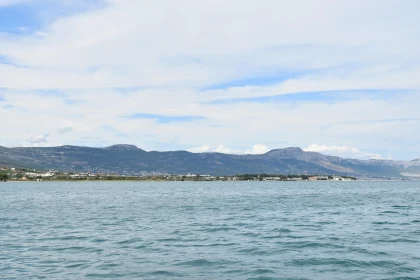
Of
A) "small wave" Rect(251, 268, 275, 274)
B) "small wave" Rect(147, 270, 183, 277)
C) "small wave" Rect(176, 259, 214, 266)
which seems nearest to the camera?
"small wave" Rect(147, 270, 183, 277)

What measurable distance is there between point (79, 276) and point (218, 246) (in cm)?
1240

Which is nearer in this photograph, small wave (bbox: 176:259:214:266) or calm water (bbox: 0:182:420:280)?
calm water (bbox: 0:182:420:280)

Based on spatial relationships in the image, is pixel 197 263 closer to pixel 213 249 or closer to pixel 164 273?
pixel 164 273

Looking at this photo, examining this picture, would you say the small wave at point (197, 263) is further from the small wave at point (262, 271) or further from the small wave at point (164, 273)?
the small wave at point (262, 271)

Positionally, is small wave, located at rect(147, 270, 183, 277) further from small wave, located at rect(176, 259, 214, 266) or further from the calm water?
small wave, located at rect(176, 259, 214, 266)

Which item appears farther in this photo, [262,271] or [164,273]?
[262,271]

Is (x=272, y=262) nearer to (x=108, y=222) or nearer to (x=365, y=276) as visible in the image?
(x=365, y=276)

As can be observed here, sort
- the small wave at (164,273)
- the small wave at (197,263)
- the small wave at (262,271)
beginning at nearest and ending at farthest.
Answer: the small wave at (164,273), the small wave at (262,271), the small wave at (197,263)

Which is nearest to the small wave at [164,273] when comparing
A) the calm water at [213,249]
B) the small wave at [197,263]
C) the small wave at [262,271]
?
the calm water at [213,249]

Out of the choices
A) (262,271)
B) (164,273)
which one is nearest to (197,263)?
(164,273)

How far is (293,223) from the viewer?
50.5 metres

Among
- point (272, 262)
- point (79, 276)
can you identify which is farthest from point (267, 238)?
point (79, 276)

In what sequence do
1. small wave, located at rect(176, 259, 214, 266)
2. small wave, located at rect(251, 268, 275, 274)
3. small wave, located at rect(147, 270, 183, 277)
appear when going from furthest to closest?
small wave, located at rect(176, 259, 214, 266), small wave, located at rect(251, 268, 275, 274), small wave, located at rect(147, 270, 183, 277)

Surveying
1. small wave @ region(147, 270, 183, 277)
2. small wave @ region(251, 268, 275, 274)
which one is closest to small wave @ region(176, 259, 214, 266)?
small wave @ region(147, 270, 183, 277)
